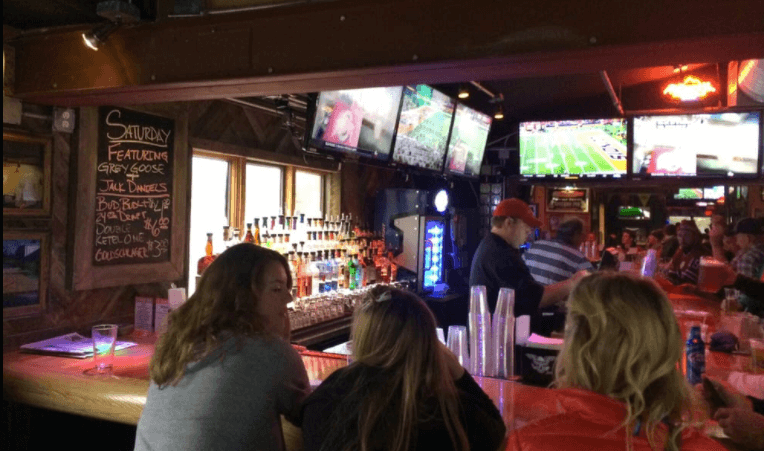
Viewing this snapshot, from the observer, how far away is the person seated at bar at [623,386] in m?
1.41

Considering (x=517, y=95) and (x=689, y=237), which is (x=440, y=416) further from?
(x=517, y=95)

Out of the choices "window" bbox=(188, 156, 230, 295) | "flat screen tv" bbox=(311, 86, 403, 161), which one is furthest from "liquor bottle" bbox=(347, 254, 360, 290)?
"window" bbox=(188, 156, 230, 295)

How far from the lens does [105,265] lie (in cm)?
361

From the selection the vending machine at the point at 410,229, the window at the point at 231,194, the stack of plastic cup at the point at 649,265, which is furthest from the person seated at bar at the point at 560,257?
the window at the point at 231,194

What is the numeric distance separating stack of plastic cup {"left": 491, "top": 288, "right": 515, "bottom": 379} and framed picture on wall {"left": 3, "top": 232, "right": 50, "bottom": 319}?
94.9 inches

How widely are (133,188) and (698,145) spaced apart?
5.25 m

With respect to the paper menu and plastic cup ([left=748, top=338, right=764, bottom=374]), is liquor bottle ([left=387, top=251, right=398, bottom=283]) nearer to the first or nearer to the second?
the paper menu

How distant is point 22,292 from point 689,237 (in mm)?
6030

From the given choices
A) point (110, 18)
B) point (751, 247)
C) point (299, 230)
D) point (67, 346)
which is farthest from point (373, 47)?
point (751, 247)

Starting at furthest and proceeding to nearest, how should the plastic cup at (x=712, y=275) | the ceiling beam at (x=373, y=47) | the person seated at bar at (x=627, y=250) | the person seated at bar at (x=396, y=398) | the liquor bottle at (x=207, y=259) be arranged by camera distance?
1. the person seated at bar at (x=627, y=250)
2. the liquor bottle at (x=207, y=259)
3. the plastic cup at (x=712, y=275)
4. the ceiling beam at (x=373, y=47)
5. the person seated at bar at (x=396, y=398)

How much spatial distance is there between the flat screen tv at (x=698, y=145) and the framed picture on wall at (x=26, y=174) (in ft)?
17.4

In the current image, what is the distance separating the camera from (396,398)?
1.57 meters

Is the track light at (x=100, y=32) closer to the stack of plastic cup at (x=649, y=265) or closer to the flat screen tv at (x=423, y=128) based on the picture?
the flat screen tv at (x=423, y=128)

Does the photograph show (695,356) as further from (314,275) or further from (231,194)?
(231,194)
